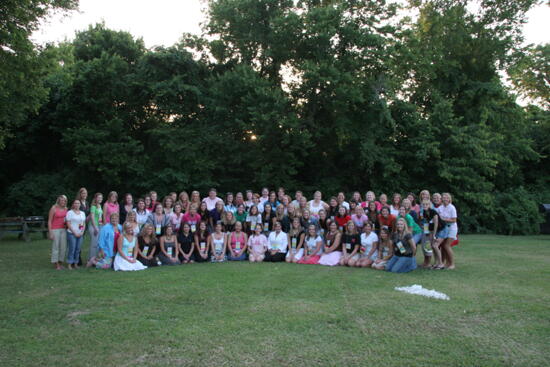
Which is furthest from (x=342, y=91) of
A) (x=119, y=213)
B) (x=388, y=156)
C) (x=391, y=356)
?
(x=391, y=356)

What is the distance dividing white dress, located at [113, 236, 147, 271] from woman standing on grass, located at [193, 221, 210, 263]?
1.34 metres

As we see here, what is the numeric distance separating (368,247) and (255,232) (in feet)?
8.83

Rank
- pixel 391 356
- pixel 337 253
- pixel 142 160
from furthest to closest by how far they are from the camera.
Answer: pixel 142 160, pixel 337 253, pixel 391 356

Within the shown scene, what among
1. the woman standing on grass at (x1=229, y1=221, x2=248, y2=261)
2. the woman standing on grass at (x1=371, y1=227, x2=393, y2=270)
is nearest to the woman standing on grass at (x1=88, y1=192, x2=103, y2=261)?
the woman standing on grass at (x1=229, y1=221, x2=248, y2=261)

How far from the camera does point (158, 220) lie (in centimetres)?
936

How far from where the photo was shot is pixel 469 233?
767 inches

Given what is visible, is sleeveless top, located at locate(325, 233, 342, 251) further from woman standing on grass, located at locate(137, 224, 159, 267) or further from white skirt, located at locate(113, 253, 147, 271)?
white skirt, located at locate(113, 253, 147, 271)

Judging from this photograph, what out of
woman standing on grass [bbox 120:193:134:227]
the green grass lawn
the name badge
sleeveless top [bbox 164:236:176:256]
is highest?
woman standing on grass [bbox 120:193:134:227]

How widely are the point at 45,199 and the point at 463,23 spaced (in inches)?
907

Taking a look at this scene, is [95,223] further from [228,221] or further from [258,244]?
[258,244]

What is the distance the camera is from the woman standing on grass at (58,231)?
27.7 feet

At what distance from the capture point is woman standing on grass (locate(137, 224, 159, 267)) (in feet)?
28.8

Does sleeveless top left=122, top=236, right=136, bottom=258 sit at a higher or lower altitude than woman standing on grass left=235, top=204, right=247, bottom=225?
lower

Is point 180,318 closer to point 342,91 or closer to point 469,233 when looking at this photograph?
point 342,91
